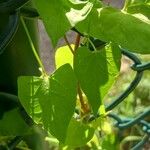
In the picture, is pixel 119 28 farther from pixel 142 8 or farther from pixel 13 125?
pixel 13 125

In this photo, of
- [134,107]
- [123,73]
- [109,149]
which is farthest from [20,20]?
[123,73]

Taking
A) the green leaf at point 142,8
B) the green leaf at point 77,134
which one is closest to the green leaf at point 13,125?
the green leaf at point 77,134

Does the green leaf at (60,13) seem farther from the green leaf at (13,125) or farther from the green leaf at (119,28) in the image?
the green leaf at (13,125)

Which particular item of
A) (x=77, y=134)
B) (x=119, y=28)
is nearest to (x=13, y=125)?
(x=77, y=134)

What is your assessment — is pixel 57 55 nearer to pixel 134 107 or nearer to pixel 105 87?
pixel 105 87

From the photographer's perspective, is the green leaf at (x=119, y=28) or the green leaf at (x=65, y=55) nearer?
the green leaf at (x=119, y=28)

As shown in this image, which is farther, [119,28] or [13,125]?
[13,125]
